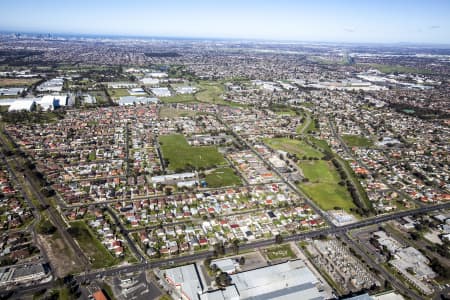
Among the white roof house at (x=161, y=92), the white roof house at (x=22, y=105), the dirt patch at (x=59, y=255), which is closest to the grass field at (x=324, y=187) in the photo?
the dirt patch at (x=59, y=255)

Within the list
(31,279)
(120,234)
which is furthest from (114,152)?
(31,279)

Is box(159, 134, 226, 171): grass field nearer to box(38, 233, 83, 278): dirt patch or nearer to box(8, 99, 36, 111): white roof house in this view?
box(38, 233, 83, 278): dirt patch

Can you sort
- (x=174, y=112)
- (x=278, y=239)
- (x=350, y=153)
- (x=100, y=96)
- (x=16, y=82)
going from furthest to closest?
(x=16, y=82) < (x=100, y=96) < (x=174, y=112) < (x=350, y=153) < (x=278, y=239)

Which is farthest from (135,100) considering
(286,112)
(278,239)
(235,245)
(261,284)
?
(261,284)

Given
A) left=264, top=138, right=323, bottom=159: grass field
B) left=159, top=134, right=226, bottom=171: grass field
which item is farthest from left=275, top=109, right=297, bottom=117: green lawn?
left=159, top=134, right=226, bottom=171: grass field

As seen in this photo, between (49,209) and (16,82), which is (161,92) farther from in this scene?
(49,209)

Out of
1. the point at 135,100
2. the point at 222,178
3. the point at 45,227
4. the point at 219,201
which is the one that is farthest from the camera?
the point at 135,100

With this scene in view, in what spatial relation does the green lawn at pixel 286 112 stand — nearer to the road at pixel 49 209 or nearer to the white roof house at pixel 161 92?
the white roof house at pixel 161 92
